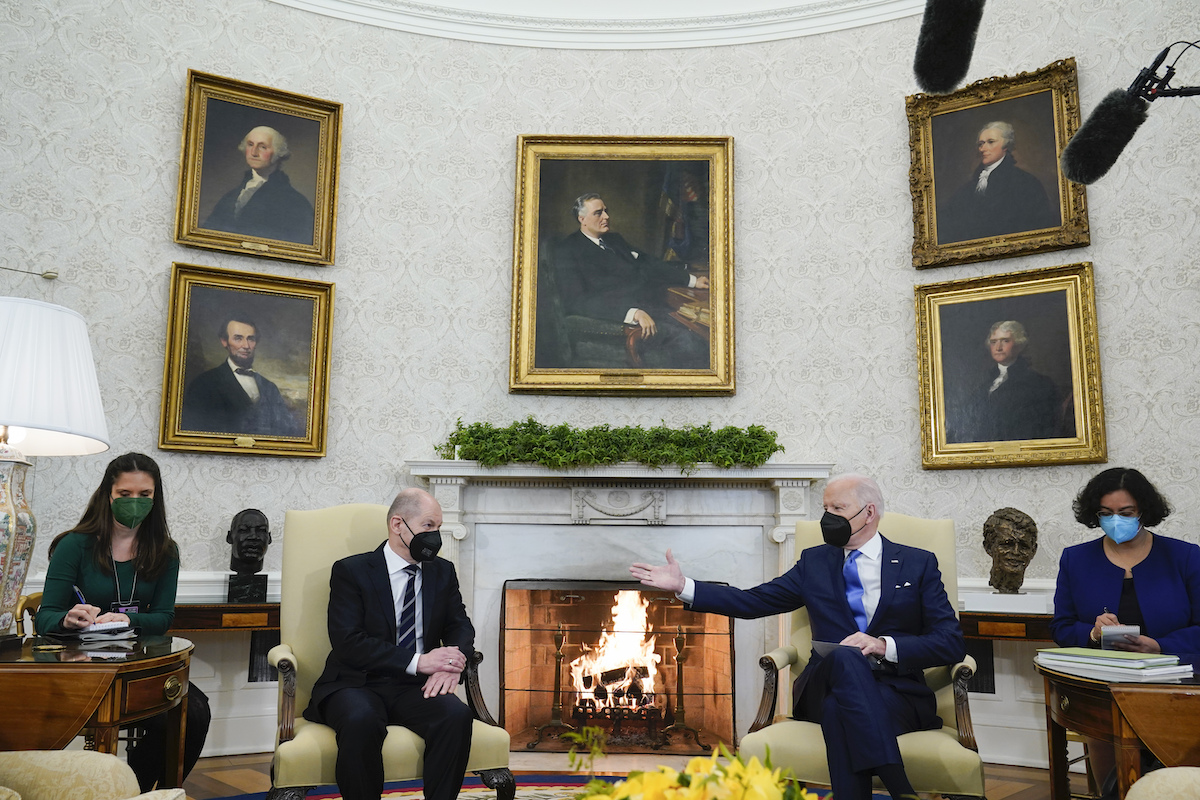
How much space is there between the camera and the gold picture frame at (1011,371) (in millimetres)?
4996

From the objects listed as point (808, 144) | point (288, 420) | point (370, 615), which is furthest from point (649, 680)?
point (808, 144)

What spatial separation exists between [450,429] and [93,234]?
2.37 metres

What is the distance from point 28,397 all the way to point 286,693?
132 centimetres

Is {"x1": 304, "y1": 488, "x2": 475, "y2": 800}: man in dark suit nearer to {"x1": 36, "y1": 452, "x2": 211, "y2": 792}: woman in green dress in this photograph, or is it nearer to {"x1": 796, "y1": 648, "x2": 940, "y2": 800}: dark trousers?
{"x1": 36, "y1": 452, "x2": 211, "y2": 792}: woman in green dress

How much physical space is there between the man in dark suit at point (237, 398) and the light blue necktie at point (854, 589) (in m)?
3.42

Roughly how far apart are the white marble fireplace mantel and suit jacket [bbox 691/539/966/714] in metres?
1.71

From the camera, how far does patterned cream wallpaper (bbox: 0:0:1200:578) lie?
498cm

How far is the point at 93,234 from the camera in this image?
511 centimetres

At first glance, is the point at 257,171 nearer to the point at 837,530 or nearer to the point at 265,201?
the point at 265,201

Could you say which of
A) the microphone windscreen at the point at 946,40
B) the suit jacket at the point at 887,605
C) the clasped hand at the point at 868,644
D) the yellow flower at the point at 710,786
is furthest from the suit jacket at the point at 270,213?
the yellow flower at the point at 710,786

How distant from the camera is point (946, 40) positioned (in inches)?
88.4

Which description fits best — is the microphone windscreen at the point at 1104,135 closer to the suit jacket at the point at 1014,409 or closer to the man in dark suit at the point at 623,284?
the suit jacket at the point at 1014,409

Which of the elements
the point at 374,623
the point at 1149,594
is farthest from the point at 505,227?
the point at 1149,594

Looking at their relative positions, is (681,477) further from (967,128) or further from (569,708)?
(967,128)
